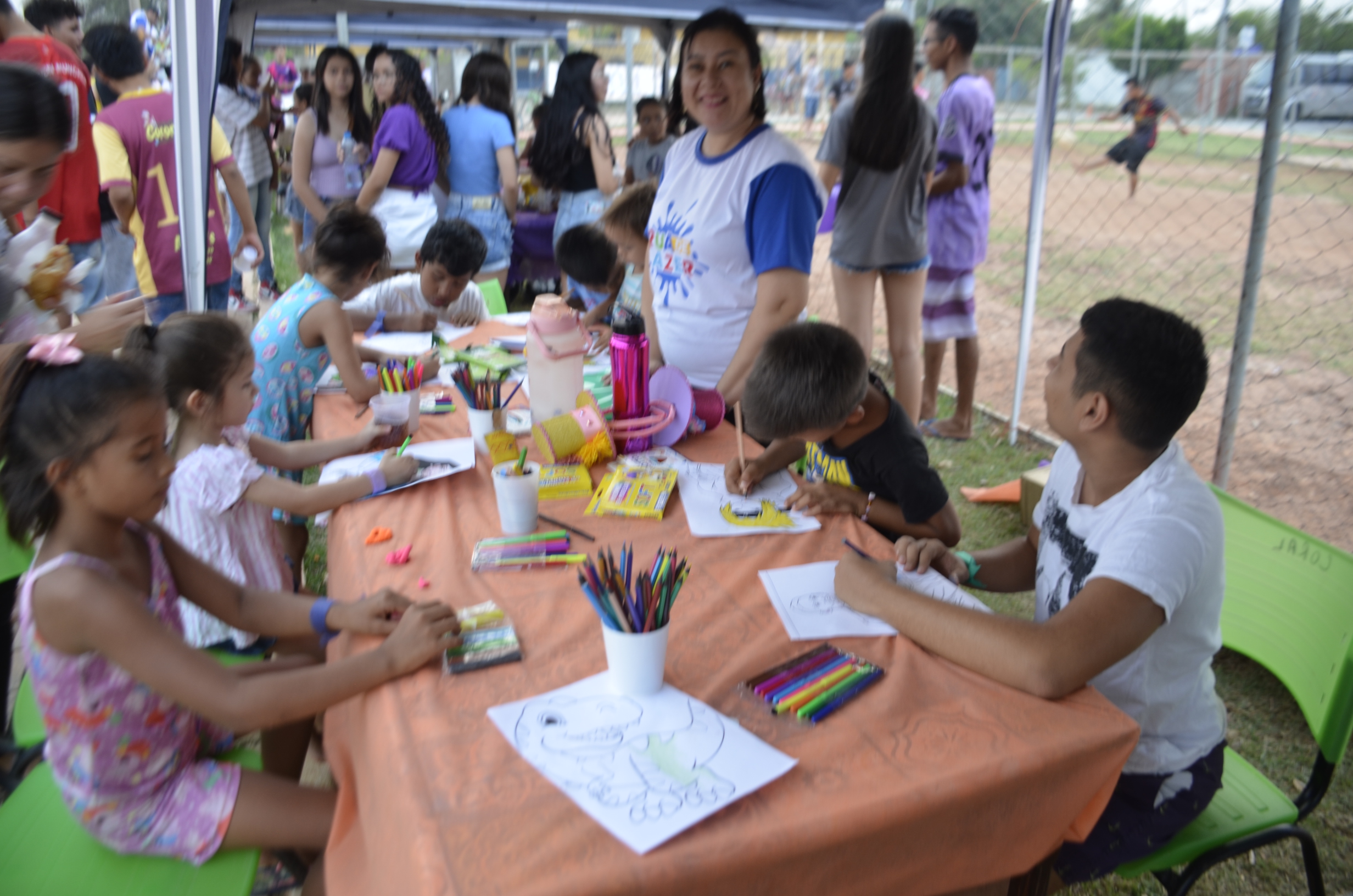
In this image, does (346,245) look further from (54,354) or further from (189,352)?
(54,354)

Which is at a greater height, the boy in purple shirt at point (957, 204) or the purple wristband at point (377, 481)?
the boy in purple shirt at point (957, 204)


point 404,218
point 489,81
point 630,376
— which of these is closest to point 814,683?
point 630,376

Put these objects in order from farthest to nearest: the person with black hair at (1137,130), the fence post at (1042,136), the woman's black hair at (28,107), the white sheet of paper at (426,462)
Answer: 1. the person with black hair at (1137,130)
2. the fence post at (1042,136)
3. the woman's black hair at (28,107)
4. the white sheet of paper at (426,462)

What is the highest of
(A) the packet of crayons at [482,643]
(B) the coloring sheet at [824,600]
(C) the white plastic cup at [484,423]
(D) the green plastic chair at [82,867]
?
(C) the white plastic cup at [484,423]

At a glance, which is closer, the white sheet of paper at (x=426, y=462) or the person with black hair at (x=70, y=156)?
the white sheet of paper at (x=426, y=462)

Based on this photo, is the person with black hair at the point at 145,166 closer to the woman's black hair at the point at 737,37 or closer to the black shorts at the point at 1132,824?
the woman's black hair at the point at 737,37

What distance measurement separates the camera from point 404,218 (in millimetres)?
4680

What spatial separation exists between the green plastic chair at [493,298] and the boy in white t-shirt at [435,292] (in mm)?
241

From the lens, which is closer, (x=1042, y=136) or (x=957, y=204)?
(x=1042, y=136)

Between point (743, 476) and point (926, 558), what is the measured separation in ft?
1.45

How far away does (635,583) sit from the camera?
1067mm

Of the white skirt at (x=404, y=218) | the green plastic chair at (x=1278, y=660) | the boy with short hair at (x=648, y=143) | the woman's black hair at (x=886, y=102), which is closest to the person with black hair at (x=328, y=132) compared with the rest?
the white skirt at (x=404, y=218)

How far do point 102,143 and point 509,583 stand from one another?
3.34 m

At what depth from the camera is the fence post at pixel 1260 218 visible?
8.41 ft
